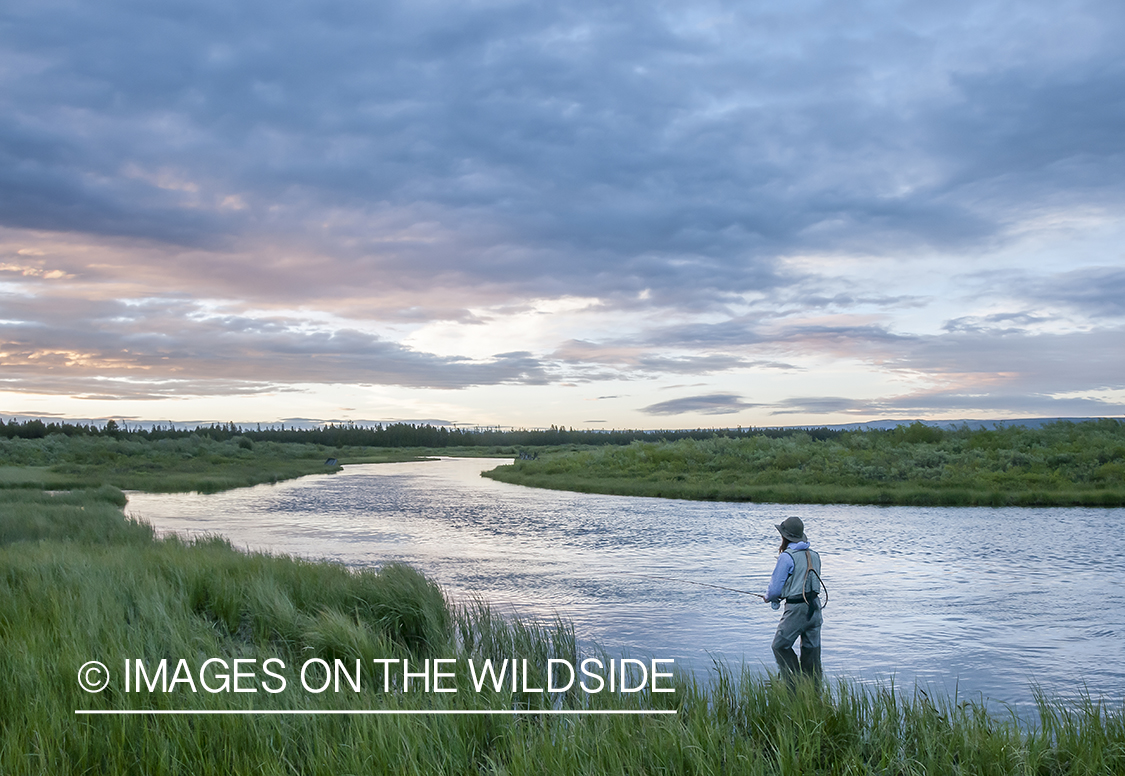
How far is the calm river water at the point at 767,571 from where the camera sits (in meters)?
11.4

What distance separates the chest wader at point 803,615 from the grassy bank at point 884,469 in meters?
30.8

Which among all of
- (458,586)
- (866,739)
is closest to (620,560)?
(458,586)

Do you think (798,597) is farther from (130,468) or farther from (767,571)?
(130,468)

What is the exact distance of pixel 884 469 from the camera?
43.9 metres

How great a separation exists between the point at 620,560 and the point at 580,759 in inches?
615

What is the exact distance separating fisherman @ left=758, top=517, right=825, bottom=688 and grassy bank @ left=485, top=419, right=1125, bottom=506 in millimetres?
30855

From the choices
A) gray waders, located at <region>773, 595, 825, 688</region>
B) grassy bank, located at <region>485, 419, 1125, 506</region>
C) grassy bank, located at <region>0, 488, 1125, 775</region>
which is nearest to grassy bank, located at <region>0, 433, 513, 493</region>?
grassy bank, located at <region>485, 419, 1125, 506</region>

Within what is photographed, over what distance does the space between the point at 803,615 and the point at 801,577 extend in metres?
0.53

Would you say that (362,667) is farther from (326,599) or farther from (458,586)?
(458,586)

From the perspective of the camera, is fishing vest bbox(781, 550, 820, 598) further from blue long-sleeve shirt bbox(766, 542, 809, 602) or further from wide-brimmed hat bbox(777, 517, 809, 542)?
wide-brimmed hat bbox(777, 517, 809, 542)

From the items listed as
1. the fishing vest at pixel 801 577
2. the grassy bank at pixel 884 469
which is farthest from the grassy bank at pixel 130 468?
the fishing vest at pixel 801 577

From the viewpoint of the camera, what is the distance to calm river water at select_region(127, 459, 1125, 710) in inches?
448

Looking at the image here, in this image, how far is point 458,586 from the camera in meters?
17.0

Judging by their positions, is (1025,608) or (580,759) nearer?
(580,759)
